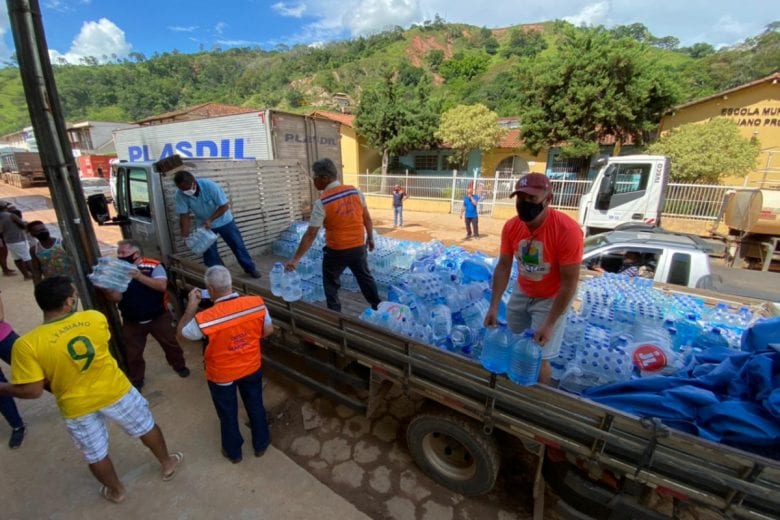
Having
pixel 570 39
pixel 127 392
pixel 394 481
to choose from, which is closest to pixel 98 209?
pixel 127 392

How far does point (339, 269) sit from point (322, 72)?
8100 centimetres

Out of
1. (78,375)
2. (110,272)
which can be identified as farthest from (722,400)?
(110,272)

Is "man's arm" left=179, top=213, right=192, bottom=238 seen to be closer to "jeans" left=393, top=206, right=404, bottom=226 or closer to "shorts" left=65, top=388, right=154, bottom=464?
"shorts" left=65, top=388, right=154, bottom=464

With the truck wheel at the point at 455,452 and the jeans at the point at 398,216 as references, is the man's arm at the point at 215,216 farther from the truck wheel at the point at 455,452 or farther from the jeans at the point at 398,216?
the jeans at the point at 398,216

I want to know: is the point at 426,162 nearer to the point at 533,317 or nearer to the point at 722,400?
the point at 533,317

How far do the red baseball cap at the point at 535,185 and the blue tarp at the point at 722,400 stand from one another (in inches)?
52.0

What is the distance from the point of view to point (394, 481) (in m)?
2.84

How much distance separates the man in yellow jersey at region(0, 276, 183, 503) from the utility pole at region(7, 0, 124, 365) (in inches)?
50.8

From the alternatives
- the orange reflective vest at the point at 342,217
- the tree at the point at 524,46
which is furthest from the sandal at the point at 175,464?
the tree at the point at 524,46

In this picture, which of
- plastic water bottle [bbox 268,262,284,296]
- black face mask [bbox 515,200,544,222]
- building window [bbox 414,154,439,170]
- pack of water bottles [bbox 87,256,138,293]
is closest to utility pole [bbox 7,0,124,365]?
pack of water bottles [bbox 87,256,138,293]

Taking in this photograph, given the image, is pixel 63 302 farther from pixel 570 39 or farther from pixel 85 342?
pixel 570 39

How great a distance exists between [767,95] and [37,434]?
79.6ft

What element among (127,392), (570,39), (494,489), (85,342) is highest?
(570,39)

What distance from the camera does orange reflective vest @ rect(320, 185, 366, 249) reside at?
3.31 metres
